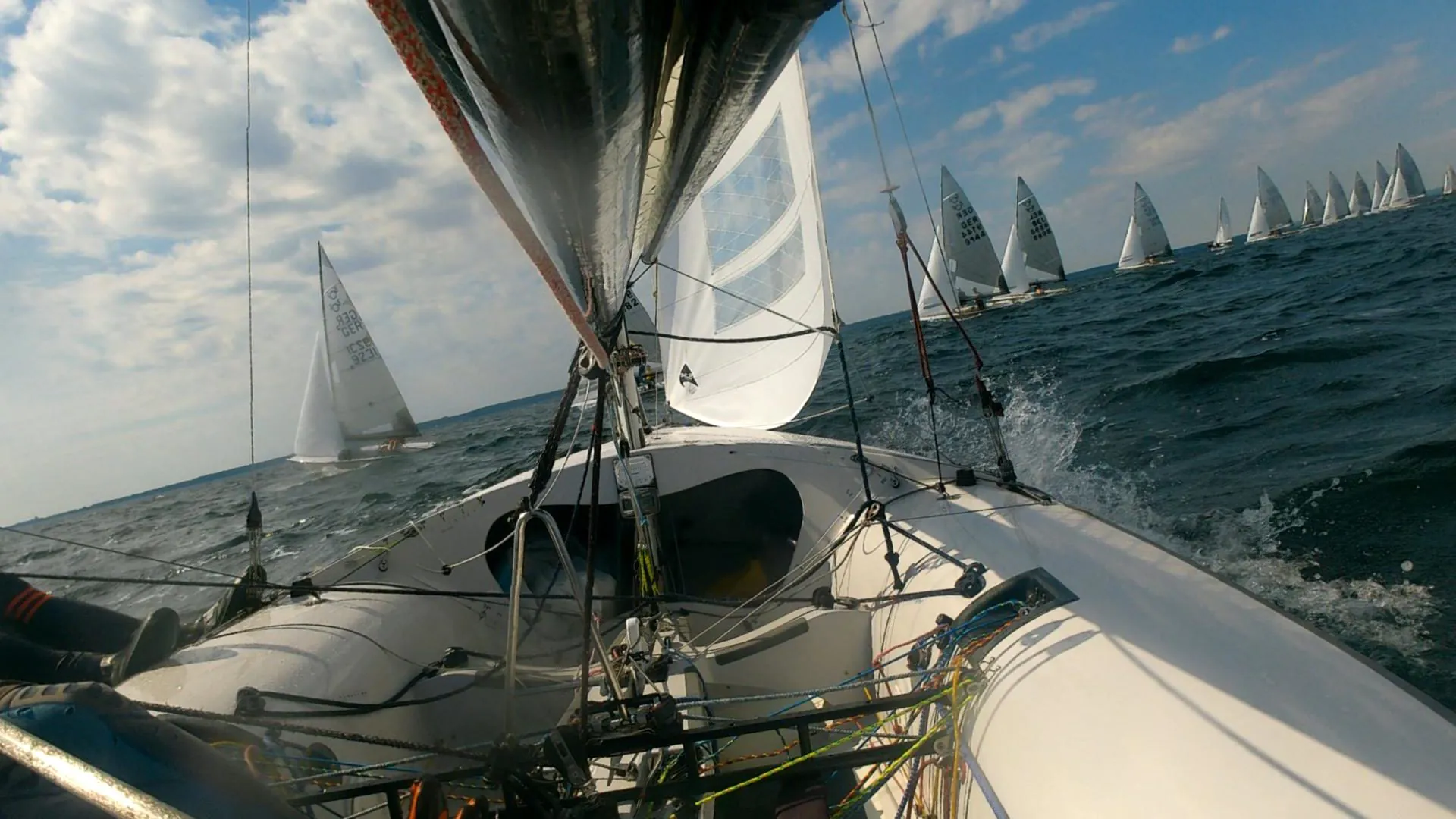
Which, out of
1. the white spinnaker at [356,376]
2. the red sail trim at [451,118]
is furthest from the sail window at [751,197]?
the white spinnaker at [356,376]

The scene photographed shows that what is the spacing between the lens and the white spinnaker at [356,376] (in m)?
21.2

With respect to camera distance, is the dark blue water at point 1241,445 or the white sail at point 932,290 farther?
the white sail at point 932,290

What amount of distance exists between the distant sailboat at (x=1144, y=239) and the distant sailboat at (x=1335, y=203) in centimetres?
2207

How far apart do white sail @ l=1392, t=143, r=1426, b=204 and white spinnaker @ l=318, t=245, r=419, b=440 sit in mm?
73099

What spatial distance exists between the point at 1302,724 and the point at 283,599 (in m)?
4.07

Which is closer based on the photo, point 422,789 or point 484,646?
point 422,789

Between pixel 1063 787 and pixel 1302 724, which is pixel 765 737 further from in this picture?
pixel 1302 724

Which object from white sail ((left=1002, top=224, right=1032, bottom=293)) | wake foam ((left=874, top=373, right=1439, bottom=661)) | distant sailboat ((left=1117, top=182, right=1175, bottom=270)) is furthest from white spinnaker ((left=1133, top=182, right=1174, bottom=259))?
wake foam ((left=874, top=373, right=1439, bottom=661))

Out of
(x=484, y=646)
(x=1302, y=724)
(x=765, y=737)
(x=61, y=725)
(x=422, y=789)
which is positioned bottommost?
(x=765, y=737)

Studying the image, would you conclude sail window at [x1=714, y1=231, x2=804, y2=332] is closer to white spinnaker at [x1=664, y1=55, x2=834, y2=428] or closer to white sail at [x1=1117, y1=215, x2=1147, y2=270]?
white spinnaker at [x1=664, y1=55, x2=834, y2=428]

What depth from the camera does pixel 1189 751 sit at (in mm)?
1372

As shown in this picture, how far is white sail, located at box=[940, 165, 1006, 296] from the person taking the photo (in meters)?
33.6

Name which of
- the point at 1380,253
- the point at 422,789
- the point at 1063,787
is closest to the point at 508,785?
the point at 422,789

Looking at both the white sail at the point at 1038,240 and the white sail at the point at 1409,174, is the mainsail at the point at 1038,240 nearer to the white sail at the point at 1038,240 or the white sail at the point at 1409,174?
the white sail at the point at 1038,240
